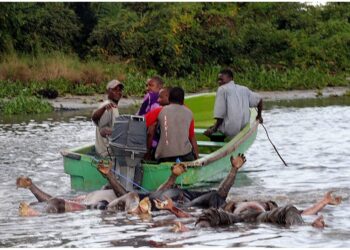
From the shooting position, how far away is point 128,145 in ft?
36.3

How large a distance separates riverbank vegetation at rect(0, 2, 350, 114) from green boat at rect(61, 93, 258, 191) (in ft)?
48.4

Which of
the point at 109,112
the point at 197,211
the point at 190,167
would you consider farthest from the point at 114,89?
the point at 197,211

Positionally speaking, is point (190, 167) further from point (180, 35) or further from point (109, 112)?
point (180, 35)

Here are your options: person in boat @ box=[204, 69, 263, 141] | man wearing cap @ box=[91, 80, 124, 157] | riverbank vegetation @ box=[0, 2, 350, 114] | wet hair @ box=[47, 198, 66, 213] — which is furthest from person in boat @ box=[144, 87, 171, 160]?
riverbank vegetation @ box=[0, 2, 350, 114]

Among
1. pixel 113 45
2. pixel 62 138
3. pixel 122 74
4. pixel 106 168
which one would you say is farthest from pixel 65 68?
pixel 106 168

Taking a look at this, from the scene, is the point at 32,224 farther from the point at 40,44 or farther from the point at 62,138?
the point at 40,44

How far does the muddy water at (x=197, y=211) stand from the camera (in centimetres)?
923

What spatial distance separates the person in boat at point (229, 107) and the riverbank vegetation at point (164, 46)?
14.6 metres

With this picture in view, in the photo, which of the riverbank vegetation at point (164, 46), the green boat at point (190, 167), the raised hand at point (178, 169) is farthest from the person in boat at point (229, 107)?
the riverbank vegetation at point (164, 46)

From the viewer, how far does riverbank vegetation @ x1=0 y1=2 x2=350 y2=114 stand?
2972cm

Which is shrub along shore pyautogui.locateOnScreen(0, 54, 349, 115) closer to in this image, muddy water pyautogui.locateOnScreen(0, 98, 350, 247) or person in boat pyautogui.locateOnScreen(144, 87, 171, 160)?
muddy water pyautogui.locateOnScreen(0, 98, 350, 247)

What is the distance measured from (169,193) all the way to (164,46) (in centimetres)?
2351

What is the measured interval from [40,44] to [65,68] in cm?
356

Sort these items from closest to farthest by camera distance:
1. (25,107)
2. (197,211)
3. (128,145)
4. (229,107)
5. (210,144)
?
1. (197,211)
2. (128,145)
3. (210,144)
4. (229,107)
5. (25,107)
